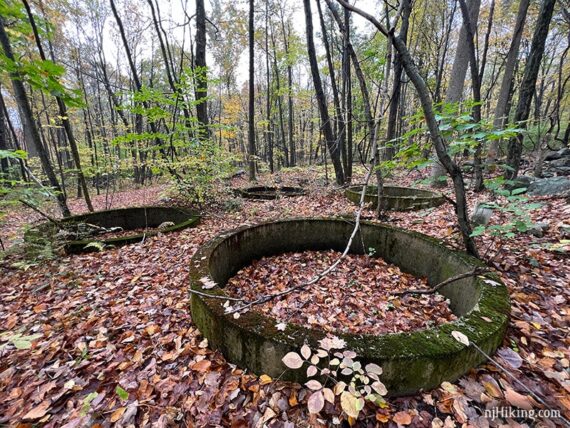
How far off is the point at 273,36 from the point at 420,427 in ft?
53.9

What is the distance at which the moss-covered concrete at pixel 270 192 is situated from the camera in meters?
7.77

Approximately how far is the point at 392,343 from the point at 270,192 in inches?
277

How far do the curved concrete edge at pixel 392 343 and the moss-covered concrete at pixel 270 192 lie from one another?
5.75 metres

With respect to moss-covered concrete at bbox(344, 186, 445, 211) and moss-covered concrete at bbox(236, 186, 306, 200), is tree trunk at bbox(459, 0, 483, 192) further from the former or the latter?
moss-covered concrete at bbox(236, 186, 306, 200)

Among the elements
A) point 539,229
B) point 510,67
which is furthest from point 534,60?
point 510,67

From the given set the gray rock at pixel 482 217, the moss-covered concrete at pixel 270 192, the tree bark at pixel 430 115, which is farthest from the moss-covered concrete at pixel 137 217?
the gray rock at pixel 482 217

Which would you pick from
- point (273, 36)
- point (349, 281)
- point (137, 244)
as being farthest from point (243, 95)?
point (349, 281)

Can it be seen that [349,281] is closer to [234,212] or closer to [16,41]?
[234,212]

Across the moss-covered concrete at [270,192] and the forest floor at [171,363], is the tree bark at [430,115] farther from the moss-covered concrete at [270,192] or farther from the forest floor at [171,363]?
the moss-covered concrete at [270,192]

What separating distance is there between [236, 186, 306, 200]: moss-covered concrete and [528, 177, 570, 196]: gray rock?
535 centimetres

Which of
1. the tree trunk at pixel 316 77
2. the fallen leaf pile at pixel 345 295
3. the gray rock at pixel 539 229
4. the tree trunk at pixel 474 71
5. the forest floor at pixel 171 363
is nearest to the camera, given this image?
the forest floor at pixel 171 363

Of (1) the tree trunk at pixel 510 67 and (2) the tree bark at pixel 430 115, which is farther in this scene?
(1) the tree trunk at pixel 510 67

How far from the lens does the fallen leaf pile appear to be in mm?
2576

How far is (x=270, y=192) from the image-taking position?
835 cm
